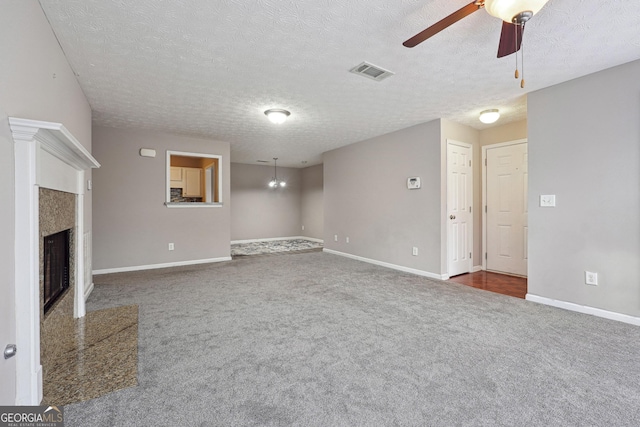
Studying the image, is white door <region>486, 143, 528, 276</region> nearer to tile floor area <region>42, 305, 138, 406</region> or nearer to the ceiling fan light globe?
the ceiling fan light globe

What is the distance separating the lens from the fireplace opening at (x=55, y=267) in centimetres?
204

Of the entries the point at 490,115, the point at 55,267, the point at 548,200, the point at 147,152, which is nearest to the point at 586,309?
the point at 548,200

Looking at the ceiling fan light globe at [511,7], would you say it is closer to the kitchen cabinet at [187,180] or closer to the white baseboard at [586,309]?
the white baseboard at [586,309]

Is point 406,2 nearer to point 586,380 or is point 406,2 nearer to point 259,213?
point 586,380

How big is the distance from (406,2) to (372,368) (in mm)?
2448

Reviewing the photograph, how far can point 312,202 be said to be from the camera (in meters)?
9.28

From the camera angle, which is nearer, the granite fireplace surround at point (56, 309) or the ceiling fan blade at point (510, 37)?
the granite fireplace surround at point (56, 309)

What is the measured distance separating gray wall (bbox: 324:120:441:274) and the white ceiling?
0.76 metres

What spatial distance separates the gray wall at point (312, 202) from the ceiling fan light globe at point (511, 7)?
24.4ft

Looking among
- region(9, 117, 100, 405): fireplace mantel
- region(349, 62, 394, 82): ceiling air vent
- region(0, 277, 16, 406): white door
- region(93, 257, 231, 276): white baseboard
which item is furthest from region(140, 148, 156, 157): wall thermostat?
region(0, 277, 16, 406): white door

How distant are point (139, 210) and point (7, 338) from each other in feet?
13.1

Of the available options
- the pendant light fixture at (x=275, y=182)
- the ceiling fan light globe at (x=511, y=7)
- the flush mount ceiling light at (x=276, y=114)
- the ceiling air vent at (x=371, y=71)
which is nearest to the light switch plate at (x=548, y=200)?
the ceiling air vent at (x=371, y=71)

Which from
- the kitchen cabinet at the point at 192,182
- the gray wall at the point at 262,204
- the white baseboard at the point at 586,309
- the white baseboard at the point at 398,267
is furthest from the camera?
the gray wall at the point at 262,204

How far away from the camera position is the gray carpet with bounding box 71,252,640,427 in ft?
4.82
